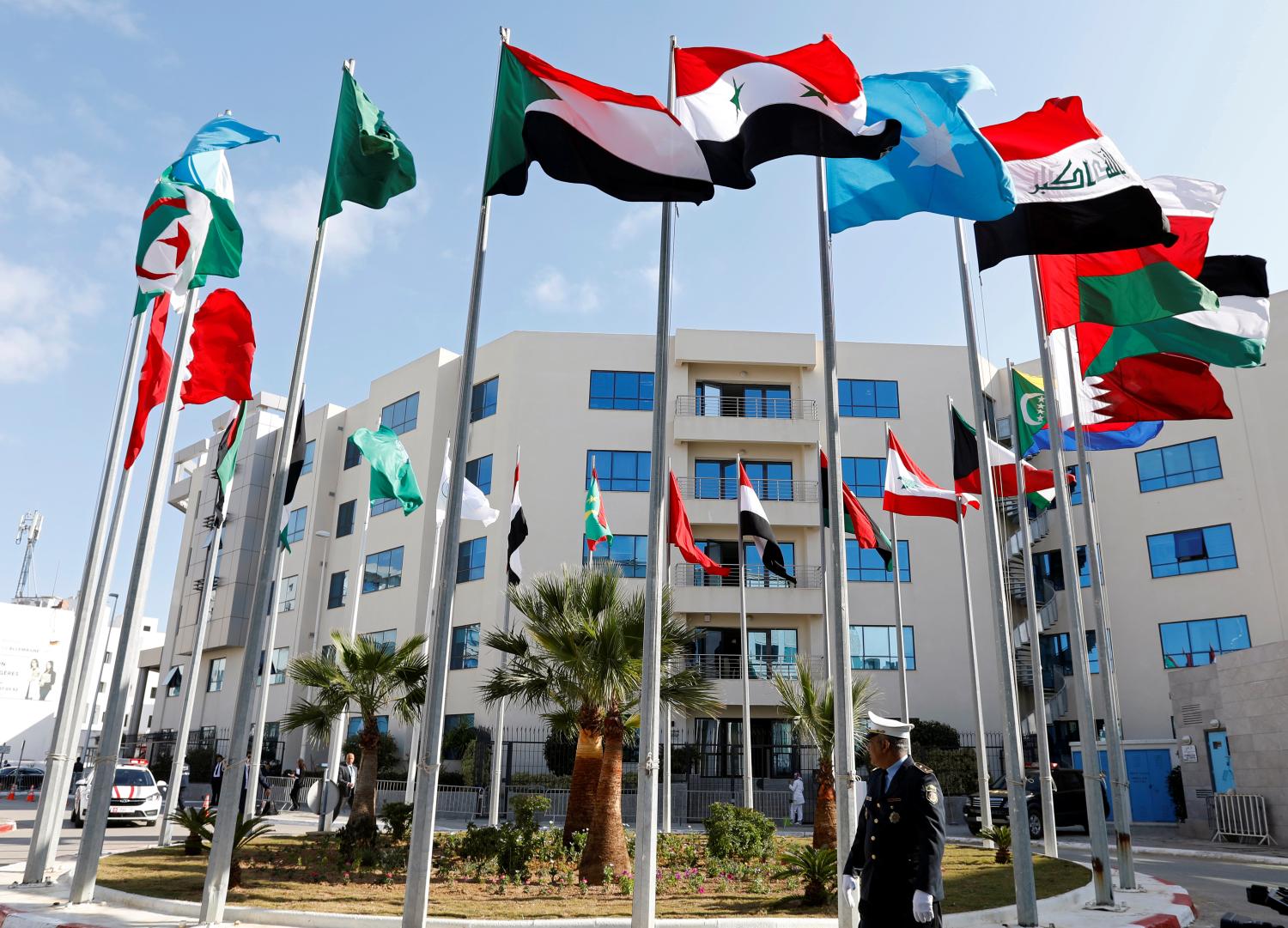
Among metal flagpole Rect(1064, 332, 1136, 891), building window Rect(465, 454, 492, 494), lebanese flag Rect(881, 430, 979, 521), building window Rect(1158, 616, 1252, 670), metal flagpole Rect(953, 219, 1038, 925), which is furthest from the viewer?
building window Rect(465, 454, 492, 494)

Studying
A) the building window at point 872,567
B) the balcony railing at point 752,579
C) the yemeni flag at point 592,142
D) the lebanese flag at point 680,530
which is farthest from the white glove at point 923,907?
the building window at point 872,567

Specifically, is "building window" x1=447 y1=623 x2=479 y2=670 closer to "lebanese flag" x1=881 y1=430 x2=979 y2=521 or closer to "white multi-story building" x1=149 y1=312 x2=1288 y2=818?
"white multi-story building" x1=149 y1=312 x2=1288 y2=818

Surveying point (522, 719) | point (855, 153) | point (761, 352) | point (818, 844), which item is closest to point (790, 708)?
point (818, 844)

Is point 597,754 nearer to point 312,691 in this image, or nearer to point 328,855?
point 328,855

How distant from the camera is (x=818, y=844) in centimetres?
1557

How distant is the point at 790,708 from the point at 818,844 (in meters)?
2.32

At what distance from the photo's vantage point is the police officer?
6.50m

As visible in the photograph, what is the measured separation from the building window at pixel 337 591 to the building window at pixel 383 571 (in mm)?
2115

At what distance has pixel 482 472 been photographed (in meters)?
43.4

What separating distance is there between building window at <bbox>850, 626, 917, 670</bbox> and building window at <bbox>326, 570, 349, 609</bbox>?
81.4ft

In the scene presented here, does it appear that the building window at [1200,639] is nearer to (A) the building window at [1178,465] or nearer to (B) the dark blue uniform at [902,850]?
(A) the building window at [1178,465]

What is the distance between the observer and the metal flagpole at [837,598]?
9.31 metres

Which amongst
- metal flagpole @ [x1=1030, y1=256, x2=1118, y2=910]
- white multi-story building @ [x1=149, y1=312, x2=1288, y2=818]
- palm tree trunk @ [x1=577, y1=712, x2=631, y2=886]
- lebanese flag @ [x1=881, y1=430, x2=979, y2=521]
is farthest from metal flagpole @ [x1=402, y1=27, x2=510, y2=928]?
white multi-story building @ [x1=149, y1=312, x2=1288, y2=818]

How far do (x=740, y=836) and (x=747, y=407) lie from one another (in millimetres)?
28225
